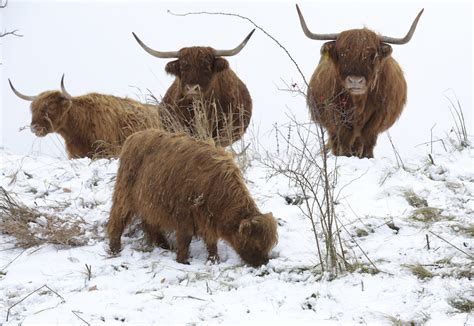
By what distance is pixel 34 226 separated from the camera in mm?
6426

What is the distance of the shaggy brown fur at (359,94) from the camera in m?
7.94

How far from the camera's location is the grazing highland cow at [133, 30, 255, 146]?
8922 millimetres

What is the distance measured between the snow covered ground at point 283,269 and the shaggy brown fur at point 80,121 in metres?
3.92

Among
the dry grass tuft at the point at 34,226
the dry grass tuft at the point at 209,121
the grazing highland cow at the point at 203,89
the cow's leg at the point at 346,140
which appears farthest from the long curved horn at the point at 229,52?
the dry grass tuft at the point at 34,226

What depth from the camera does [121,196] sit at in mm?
6109

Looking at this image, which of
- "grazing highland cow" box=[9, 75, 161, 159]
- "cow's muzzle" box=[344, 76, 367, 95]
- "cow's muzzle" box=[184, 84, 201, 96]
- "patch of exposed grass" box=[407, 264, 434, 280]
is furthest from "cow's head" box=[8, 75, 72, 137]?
"patch of exposed grass" box=[407, 264, 434, 280]

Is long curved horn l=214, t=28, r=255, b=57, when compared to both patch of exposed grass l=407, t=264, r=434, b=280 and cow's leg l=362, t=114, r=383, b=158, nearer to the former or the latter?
cow's leg l=362, t=114, r=383, b=158

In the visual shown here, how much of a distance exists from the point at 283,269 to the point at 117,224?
1684 millimetres

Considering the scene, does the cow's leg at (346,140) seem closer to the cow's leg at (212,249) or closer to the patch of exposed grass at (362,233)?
the patch of exposed grass at (362,233)

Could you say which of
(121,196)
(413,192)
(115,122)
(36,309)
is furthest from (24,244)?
(115,122)

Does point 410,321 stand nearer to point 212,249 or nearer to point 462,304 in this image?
point 462,304

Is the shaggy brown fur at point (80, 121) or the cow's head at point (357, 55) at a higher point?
the cow's head at point (357, 55)

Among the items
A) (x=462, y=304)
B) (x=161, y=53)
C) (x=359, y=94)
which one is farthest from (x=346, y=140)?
(x=462, y=304)

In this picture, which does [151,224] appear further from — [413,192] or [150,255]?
[413,192]
